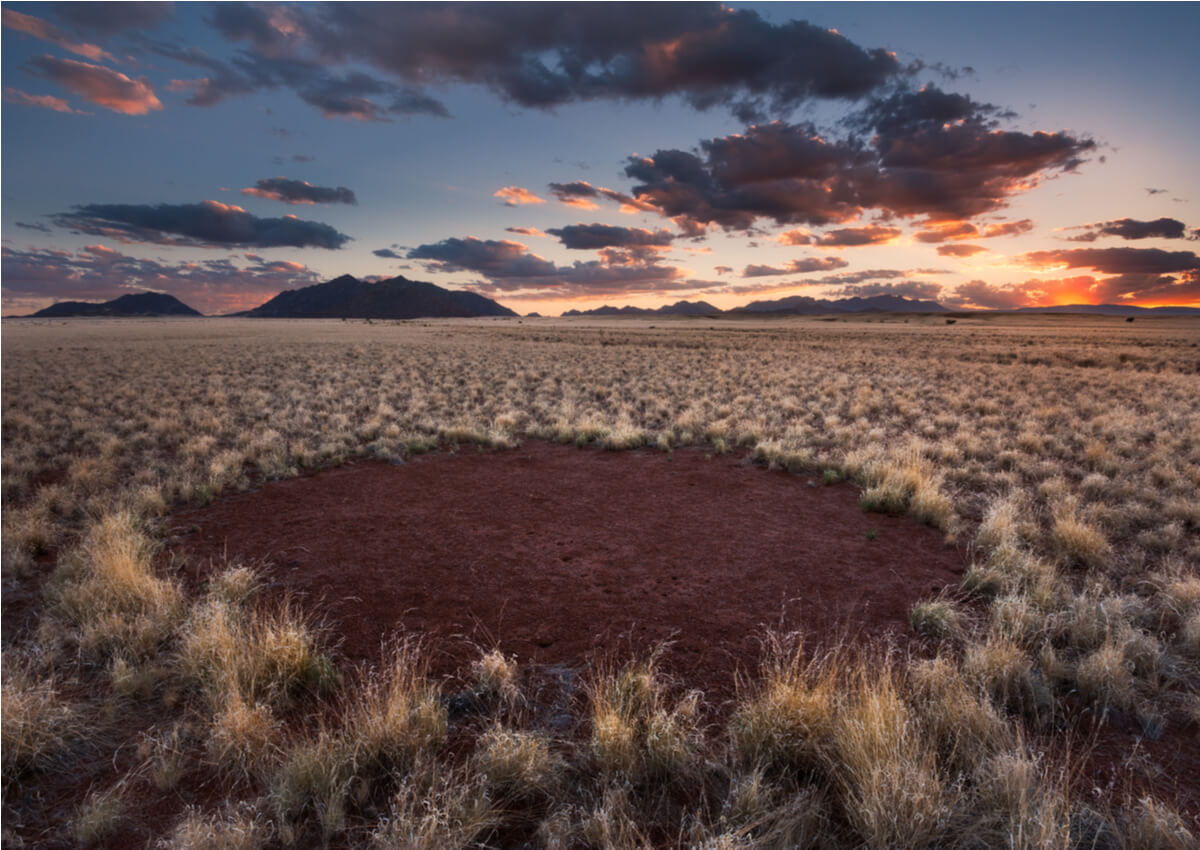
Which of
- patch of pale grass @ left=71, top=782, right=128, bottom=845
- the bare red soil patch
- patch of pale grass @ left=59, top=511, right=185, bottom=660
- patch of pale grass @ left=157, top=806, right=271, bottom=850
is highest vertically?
patch of pale grass @ left=59, top=511, right=185, bottom=660

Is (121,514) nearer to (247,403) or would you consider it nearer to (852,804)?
(852,804)

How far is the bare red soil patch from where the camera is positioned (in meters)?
5.45

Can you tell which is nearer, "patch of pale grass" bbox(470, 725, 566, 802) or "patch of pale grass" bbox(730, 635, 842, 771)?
"patch of pale grass" bbox(470, 725, 566, 802)

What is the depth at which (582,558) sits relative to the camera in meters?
7.18

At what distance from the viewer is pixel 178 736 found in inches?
154

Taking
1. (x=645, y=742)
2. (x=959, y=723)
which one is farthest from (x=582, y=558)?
(x=959, y=723)

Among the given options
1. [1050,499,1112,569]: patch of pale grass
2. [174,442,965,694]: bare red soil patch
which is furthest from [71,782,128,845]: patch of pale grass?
[1050,499,1112,569]: patch of pale grass

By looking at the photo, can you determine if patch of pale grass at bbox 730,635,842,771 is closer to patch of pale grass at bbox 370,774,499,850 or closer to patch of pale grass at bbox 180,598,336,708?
patch of pale grass at bbox 370,774,499,850

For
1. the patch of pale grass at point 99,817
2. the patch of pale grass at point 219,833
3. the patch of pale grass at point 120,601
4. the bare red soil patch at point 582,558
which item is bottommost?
the bare red soil patch at point 582,558

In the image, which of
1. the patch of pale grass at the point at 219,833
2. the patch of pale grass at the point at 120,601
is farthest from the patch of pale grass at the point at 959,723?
the patch of pale grass at the point at 120,601

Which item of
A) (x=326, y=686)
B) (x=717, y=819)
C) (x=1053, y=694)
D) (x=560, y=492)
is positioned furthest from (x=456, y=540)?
(x=1053, y=694)

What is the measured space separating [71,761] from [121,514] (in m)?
5.07

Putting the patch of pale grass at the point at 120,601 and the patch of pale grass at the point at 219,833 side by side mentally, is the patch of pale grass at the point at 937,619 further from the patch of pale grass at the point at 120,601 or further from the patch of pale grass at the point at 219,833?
the patch of pale grass at the point at 120,601

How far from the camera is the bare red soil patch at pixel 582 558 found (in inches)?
215
